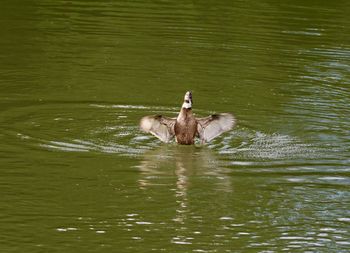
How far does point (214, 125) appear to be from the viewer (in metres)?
14.1

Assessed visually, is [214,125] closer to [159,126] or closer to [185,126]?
[185,126]

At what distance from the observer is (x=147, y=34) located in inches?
849

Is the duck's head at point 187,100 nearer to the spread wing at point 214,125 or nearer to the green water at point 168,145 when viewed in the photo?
the spread wing at point 214,125

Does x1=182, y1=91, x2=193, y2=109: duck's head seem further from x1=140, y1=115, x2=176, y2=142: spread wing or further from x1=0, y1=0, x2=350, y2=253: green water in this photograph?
x1=0, y1=0, x2=350, y2=253: green water

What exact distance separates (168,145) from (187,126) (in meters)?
0.42

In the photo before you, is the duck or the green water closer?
the green water

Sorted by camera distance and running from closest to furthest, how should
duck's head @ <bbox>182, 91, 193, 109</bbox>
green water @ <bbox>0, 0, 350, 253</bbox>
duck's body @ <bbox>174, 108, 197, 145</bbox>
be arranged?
green water @ <bbox>0, 0, 350, 253</bbox>, duck's head @ <bbox>182, 91, 193, 109</bbox>, duck's body @ <bbox>174, 108, 197, 145</bbox>

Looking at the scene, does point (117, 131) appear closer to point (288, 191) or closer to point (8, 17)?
point (288, 191)

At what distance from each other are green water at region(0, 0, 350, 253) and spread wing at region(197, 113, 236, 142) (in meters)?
0.16

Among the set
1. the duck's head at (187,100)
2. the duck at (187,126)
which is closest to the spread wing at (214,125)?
the duck at (187,126)

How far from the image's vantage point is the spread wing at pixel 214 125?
1404cm

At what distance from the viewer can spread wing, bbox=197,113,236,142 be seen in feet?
46.1


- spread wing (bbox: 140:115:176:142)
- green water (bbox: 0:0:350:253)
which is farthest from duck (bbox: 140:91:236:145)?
green water (bbox: 0:0:350:253)

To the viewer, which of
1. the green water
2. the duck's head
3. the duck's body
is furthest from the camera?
the duck's body
